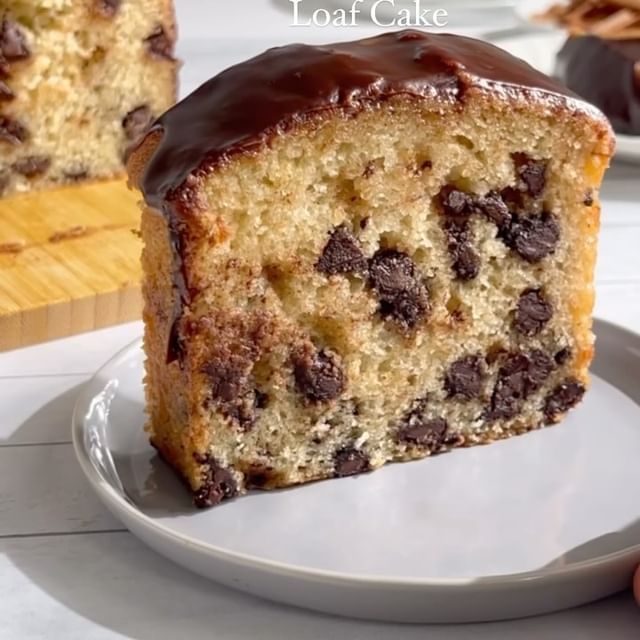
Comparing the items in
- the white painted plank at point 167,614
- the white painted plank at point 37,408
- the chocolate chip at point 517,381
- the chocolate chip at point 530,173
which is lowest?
the white painted plank at point 37,408

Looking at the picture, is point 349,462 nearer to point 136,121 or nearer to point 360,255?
point 360,255

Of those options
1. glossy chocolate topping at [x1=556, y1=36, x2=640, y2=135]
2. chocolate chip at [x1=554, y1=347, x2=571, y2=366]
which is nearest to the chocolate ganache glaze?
chocolate chip at [x1=554, y1=347, x2=571, y2=366]

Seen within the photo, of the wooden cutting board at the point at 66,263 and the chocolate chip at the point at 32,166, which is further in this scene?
the chocolate chip at the point at 32,166

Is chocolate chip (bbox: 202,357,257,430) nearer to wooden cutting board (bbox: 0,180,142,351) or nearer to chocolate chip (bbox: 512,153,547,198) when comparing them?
chocolate chip (bbox: 512,153,547,198)

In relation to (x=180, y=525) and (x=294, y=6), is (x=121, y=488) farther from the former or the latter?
(x=294, y=6)

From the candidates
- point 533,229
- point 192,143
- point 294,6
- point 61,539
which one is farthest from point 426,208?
point 294,6

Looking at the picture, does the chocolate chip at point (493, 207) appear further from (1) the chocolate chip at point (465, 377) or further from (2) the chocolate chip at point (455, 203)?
(1) the chocolate chip at point (465, 377)

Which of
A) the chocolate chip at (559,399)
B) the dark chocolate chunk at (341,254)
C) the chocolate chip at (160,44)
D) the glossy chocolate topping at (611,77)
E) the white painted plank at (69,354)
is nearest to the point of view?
the dark chocolate chunk at (341,254)

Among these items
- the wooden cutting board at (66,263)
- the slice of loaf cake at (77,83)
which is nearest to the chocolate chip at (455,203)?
the wooden cutting board at (66,263)
